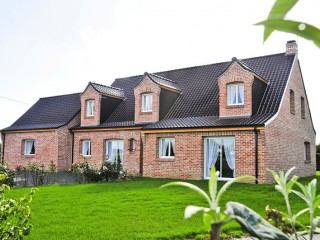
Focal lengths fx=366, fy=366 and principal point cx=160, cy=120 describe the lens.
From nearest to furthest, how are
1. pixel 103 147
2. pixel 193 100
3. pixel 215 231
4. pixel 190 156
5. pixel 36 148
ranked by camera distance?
pixel 215 231 < pixel 190 156 < pixel 193 100 < pixel 103 147 < pixel 36 148

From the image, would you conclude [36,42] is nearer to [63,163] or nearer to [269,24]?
[63,163]

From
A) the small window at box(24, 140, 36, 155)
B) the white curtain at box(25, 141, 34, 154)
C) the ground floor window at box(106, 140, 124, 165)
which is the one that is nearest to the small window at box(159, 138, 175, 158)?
the ground floor window at box(106, 140, 124, 165)

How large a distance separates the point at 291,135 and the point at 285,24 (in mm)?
20429

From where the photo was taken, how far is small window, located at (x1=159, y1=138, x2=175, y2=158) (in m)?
19.5

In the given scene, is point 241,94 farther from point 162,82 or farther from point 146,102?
point 146,102

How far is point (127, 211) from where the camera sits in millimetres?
9320

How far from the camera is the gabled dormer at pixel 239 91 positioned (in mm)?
17886

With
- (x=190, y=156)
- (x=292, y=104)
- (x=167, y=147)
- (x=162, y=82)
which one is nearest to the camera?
(x=190, y=156)

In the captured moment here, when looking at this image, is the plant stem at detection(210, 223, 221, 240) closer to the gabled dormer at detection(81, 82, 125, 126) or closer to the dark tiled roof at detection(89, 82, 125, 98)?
the gabled dormer at detection(81, 82, 125, 126)

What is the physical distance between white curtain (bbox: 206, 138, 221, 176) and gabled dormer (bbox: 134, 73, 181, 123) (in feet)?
13.8

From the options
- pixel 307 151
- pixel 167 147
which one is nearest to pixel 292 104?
pixel 307 151

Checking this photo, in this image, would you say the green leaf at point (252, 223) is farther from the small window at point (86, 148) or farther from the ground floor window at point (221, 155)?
the small window at point (86, 148)

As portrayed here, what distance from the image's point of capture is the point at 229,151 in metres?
17.5

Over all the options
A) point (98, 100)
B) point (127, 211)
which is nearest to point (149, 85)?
point (98, 100)
